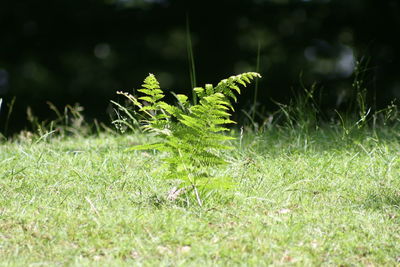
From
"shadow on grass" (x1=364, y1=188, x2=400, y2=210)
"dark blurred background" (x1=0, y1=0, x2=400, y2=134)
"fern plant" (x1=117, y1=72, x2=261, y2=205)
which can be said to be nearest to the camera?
"fern plant" (x1=117, y1=72, x2=261, y2=205)

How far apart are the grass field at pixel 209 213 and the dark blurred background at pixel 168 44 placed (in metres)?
6.06

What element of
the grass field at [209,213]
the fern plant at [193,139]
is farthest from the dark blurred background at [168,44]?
the fern plant at [193,139]

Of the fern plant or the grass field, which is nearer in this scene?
the grass field

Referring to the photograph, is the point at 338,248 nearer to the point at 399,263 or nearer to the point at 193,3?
the point at 399,263

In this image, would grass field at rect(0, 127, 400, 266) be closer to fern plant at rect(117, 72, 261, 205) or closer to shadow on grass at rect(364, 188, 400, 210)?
shadow on grass at rect(364, 188, 400, 210)

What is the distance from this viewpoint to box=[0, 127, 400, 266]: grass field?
249 cm

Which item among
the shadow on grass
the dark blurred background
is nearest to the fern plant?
the shadow on grass

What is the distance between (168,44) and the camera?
1059 centimetres

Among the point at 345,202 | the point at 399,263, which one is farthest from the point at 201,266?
the point at 345,202

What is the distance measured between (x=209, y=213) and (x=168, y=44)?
806 cm

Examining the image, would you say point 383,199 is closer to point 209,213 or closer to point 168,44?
point 209,213

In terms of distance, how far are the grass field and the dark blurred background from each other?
19.9ft

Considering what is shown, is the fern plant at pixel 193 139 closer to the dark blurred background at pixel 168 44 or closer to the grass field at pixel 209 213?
the grass field at pixel 209 213

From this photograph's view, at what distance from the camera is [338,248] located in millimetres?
2564
